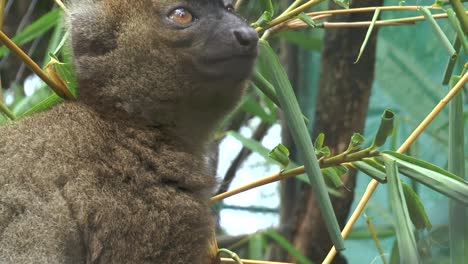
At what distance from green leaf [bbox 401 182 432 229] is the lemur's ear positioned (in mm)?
1110

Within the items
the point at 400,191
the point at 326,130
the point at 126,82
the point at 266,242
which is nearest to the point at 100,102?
the point at 126,82

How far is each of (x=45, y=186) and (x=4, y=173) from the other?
0.13 meters

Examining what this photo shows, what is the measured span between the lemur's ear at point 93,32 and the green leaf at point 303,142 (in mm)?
594

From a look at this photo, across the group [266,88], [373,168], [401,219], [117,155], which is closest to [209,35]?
[266,88]

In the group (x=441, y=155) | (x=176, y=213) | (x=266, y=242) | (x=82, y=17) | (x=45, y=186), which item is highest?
(x=82, y=17)

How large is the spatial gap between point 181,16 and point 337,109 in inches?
85.1

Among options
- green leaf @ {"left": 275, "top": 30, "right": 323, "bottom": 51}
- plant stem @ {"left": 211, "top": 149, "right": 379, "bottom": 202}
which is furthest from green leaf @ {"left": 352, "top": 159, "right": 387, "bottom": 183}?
green leaf @ {"left": 275, "top": 30, "right": 323, "bottom": 51}

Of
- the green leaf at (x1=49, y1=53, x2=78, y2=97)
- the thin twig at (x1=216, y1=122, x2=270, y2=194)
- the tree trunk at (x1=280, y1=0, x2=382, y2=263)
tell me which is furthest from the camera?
the thin twig at (x1=216, y1=122, x2=270, y2=194)

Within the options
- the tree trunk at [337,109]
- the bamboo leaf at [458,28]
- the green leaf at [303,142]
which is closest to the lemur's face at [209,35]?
the green leaf at [303,142]

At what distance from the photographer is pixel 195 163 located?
293 cm

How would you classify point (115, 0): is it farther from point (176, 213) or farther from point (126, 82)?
point (176, 213)

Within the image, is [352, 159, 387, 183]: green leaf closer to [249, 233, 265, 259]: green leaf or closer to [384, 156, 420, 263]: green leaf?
[384, 156, 420, 263]: green leaf

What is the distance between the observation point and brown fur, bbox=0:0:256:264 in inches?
98.4

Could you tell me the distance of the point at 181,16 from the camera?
2887 mm
